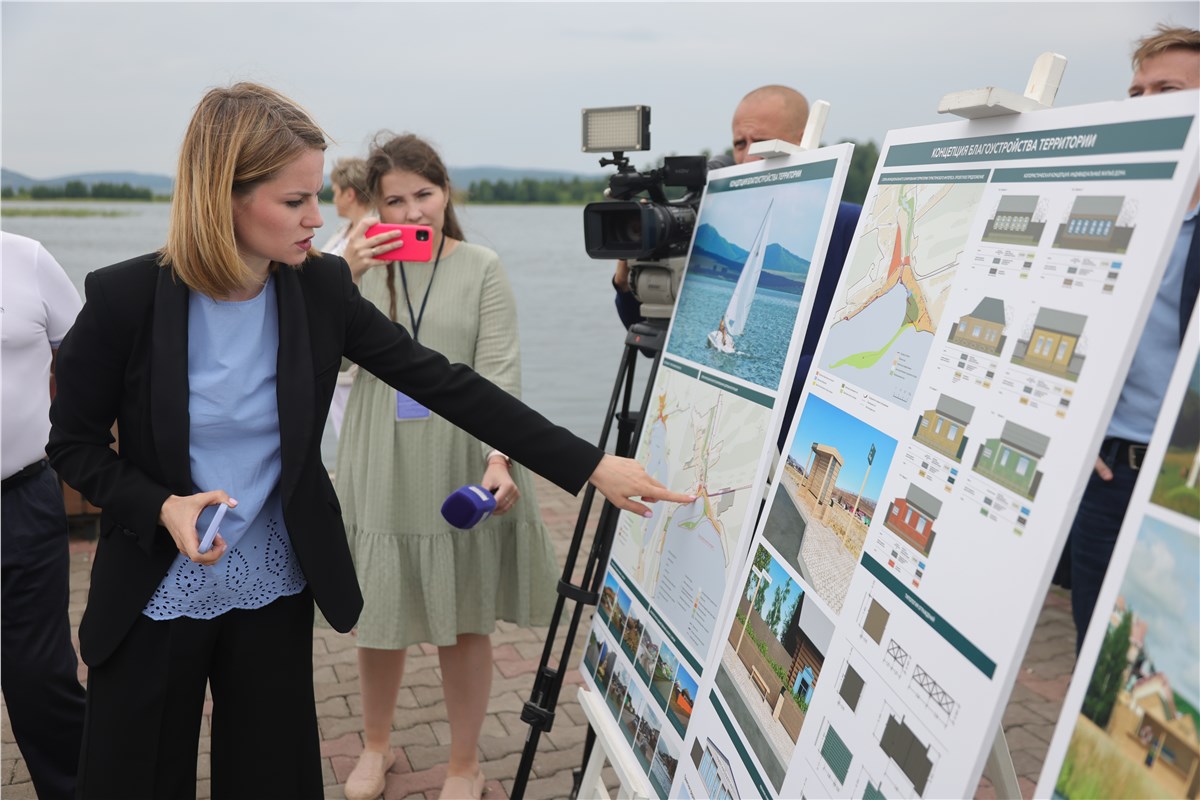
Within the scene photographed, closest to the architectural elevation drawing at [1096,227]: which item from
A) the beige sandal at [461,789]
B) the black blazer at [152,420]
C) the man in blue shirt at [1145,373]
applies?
the man in blue shirt at [1145,373]

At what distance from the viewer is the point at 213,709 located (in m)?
2.11

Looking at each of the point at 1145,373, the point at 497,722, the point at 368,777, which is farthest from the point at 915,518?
the point at 497,722

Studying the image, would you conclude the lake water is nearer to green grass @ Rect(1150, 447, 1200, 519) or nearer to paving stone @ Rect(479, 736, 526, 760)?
paving stone @ Rect(479, 736, 526, 760)

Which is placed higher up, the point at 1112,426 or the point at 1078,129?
the point at 1078,129

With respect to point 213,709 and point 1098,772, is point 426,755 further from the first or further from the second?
point 1098,772

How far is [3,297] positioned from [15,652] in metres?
0.98

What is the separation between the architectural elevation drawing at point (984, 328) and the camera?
1408mm

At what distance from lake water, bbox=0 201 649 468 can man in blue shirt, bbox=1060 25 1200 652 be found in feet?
12.0

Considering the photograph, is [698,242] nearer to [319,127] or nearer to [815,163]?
[815,163]

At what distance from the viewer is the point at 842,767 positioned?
1531 mm

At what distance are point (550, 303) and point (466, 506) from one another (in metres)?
7.65

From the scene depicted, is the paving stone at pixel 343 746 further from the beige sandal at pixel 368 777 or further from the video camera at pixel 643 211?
the video camera at pixel 643 211

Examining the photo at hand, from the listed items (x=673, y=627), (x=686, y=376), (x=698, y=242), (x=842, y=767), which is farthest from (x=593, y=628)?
(x=842, y=767)

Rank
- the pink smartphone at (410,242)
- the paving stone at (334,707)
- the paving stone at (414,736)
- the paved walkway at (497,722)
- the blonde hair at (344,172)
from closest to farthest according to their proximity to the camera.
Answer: the pink smartphone at (410,242), the paved walkway at (497,722), the paving stone at (414,736), the paving stone at (334,707), the blonde hair at (344,172)
